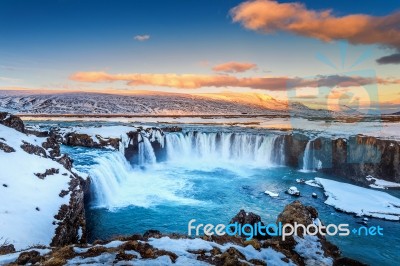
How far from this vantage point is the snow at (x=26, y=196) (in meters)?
11.4

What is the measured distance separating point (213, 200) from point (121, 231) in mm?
8061

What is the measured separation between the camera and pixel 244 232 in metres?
12.3

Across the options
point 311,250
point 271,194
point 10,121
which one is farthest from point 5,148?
point 271,194

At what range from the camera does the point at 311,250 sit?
10.3m

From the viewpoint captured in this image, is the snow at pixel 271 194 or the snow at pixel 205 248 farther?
the snow at pixel 271 194

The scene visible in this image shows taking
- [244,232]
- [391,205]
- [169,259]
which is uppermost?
[169,259]

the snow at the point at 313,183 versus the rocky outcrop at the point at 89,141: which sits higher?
the rocky outcrop at the point at 89,141

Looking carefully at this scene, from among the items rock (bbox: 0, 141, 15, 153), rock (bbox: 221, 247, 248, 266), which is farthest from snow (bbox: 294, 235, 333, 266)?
rock (bbox: 0, 141, 15, 153)

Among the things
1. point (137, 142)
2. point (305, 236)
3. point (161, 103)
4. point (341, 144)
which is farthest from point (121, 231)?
point (161, 103)

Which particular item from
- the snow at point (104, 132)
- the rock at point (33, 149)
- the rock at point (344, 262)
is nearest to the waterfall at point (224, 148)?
the snow at point (104, 132)

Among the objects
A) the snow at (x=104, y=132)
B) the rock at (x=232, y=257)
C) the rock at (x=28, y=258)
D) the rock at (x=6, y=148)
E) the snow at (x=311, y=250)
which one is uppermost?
the rock at (x=6, y=148)

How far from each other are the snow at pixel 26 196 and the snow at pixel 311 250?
31.0 ft

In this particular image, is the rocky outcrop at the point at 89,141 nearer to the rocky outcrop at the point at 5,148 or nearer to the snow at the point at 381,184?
→ the rocky outcrop at the point at 5,148

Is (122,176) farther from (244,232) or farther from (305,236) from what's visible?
(305,236)
